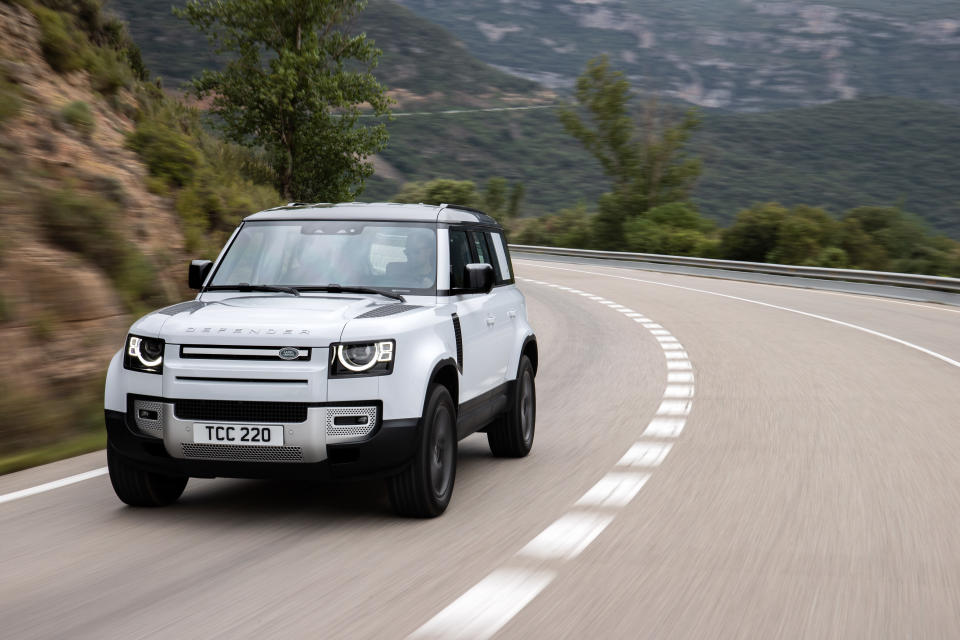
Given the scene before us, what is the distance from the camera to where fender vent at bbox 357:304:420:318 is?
20.1 ft

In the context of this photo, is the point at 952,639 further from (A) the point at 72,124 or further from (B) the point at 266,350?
(A) the point at 72,124

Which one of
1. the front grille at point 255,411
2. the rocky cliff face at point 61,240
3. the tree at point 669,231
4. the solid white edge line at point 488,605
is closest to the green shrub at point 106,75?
the rocky cliff face at point 61,240

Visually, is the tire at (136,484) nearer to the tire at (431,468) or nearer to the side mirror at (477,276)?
the tire at (431,468)

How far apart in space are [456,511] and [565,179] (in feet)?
375

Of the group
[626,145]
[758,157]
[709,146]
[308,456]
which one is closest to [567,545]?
[308,456]

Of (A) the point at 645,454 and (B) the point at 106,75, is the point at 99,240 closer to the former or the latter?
(A) the point at 645,454

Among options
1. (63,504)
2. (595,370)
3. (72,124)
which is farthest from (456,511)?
(72,124)

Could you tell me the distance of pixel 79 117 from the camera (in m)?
15.9

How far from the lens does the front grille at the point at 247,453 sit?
18.9ft

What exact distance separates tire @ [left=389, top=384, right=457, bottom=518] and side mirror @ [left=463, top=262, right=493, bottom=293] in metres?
0.87

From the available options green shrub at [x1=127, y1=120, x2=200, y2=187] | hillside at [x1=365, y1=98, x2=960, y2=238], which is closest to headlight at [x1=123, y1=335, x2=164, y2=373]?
green shrub at [x1=127, y1=120, x2=200, y2=187]

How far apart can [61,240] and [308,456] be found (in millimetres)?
7422

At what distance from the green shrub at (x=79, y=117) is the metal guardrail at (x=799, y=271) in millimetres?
21191

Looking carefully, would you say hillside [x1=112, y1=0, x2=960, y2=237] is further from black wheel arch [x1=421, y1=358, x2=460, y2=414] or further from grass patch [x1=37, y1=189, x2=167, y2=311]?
black wheel arch [x1=421, y1=358, x2=460, y2=414]
